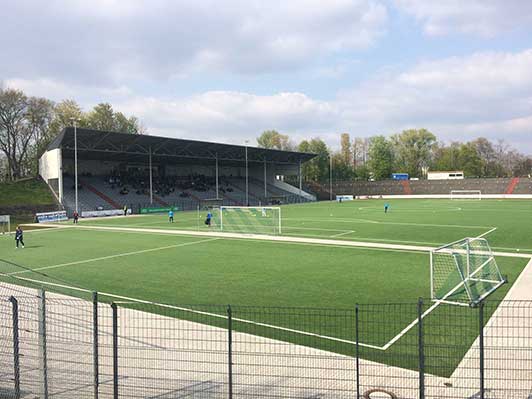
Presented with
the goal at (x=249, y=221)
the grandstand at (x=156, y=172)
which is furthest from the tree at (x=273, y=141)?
the goal at (x=249, y=221)

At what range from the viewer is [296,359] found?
8.48m

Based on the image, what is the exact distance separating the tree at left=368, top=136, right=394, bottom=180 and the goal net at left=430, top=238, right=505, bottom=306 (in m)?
107

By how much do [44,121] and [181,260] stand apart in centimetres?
6591

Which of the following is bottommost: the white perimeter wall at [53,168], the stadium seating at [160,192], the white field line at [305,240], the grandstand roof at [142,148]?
the white field line at [305,240]

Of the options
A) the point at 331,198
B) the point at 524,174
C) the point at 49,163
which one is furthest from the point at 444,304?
the point at 524,174

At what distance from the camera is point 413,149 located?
129m

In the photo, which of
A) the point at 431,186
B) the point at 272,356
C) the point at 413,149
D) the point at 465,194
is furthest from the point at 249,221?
the point at 413,149

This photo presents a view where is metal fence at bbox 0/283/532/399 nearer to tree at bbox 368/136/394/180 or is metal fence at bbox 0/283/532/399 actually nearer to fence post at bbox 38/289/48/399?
fence post at bbox 38/289/48/399

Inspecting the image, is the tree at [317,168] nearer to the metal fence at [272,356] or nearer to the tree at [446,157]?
the tree at [446,157]

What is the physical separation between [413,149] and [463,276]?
122322 millimetres

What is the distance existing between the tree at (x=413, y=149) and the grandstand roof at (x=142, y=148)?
5491cm

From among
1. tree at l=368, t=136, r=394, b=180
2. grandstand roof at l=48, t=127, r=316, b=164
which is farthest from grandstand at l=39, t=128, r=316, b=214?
tree at l=368, t=136, r=394, b=180

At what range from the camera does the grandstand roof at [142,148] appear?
53.8 metres

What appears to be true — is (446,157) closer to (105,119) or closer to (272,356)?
(105,119)
